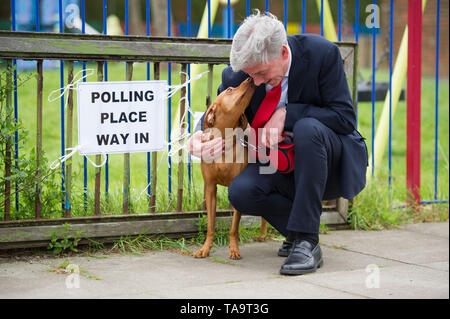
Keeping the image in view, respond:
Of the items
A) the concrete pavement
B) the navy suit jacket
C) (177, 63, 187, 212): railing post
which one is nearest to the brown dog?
the concrete pavement

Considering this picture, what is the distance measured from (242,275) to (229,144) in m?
0.71

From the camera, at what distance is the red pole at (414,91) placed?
4.89 m

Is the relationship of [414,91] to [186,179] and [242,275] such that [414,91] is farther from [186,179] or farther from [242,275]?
[242,275]

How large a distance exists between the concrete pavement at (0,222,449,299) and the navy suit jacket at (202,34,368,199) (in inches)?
18.9

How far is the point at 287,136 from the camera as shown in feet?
10.8

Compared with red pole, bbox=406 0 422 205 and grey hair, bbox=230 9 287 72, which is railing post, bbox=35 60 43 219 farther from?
red pole, bbox=406 0 422 205

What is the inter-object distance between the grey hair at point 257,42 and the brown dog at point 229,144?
0.19m

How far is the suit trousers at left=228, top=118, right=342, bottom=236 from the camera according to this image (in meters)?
3.15

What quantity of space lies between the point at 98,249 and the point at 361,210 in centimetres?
188

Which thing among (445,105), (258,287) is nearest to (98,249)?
(258,287)

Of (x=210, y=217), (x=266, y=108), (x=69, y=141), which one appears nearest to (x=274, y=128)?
(x=266, y=108)

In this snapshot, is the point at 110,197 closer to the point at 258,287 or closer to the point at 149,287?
the point at 149,287
